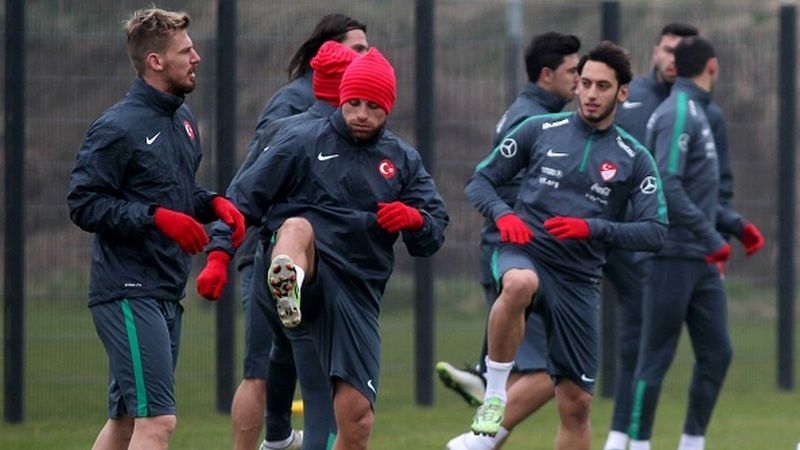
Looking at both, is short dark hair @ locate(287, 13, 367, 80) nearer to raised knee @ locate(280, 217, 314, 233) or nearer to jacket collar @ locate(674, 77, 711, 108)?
raised knee @ locate(280, 217, 314, 233)

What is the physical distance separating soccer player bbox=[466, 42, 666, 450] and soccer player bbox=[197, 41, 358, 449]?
953mm

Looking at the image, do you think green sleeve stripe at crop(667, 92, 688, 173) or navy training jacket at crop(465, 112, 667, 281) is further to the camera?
green sleeve stripe at crop(667, 92, 688, 173)

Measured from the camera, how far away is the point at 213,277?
726cm

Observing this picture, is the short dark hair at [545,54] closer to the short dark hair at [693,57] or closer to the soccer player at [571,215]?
the short dark hair at [693,57]

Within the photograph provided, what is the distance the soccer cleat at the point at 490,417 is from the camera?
8367mm

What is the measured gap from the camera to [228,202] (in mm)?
7496

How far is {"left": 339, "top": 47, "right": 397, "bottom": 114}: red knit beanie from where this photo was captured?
754cm

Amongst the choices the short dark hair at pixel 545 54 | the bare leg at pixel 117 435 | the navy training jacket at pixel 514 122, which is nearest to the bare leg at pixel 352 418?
the bare leg at pixel 117 435

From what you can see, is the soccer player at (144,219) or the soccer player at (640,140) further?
the soccer player at (640,140)

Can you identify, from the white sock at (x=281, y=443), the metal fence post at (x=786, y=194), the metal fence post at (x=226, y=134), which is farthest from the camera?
the metal fence post at (x=786, y=194)

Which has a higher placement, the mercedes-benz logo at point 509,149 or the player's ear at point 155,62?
the player's ear at point 155,62

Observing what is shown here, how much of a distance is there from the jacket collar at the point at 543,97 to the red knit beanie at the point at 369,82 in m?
2.35

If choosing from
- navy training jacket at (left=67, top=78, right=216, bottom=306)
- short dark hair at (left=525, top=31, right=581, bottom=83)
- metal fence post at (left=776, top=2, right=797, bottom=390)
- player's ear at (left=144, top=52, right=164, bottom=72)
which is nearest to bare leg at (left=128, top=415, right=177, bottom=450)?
navy training jacket at (left=67, top=78, right=216, bottom=306)

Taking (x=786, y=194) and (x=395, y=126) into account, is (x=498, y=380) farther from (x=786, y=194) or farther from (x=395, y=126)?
(x=786, y=194)
